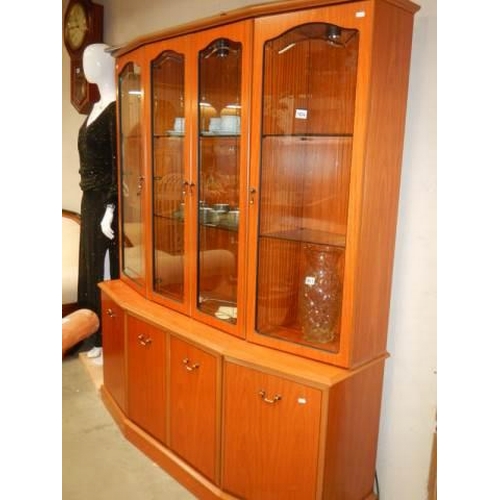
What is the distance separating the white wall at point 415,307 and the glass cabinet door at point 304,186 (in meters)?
0.25

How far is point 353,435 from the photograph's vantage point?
184cm

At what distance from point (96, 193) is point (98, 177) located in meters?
0.12

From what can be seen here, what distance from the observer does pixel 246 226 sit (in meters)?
1.89

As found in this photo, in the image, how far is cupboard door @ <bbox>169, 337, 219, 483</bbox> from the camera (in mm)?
2029

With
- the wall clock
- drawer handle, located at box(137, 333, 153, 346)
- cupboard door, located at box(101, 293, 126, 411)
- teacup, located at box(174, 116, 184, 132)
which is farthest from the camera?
the wall clock

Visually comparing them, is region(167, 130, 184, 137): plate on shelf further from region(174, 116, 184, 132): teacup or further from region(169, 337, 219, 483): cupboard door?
region(169, 337, 219, 483): cupboard door

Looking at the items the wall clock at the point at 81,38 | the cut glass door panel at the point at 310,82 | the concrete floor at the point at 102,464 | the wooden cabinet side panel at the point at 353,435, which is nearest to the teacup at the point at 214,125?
the cut glass door panel at the point at 310,82

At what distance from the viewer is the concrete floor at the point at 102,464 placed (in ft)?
7.16

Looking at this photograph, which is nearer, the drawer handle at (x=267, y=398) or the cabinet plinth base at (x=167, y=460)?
the drawer handle at (x=267, y=398)

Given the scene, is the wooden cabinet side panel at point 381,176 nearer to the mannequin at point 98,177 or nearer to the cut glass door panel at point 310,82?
the cut glass door panel at point 310,82

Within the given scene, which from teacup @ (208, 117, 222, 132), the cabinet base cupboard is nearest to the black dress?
the cabinet base cupboard

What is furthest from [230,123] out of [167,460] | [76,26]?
[76,26]
